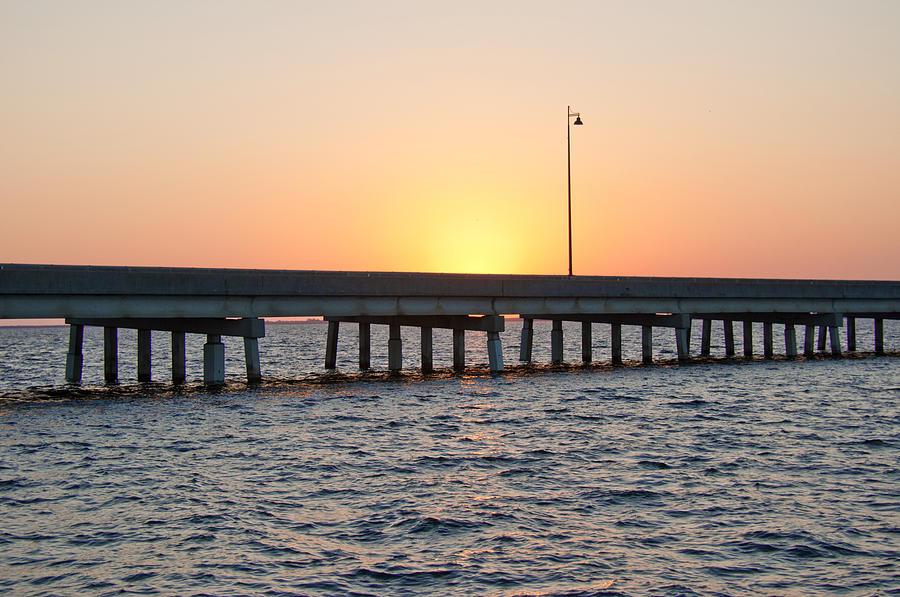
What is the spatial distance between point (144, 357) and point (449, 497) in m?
32.0

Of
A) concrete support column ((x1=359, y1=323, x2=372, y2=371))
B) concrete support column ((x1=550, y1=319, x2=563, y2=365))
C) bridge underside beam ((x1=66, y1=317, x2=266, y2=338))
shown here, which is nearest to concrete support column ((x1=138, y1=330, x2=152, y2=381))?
bridge underside beam ((x1=66, y1=317, x2=266, y2=338))

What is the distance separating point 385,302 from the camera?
159 feet

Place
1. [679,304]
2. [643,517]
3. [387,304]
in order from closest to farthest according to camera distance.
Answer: [643,517]
[387,304]
[679,304]

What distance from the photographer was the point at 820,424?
106 feet

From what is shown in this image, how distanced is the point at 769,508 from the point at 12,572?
12.8 metres

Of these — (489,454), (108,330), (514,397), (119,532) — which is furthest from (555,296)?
(119,532)

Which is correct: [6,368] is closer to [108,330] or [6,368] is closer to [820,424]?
[108,330]

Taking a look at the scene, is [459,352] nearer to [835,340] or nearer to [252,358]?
[252,358]

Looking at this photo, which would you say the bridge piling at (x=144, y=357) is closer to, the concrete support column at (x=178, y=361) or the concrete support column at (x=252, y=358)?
the concrete support column at (x=178, y=361)

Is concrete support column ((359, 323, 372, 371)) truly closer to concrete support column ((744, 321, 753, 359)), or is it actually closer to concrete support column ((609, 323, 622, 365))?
concrete support column ((609, 323, 622, 365))

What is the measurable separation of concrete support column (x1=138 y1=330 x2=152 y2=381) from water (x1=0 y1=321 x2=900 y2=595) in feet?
33.0

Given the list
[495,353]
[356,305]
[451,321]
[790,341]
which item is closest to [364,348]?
[451,321]

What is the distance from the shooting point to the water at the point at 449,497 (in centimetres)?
1524

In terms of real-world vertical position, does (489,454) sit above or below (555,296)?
below
